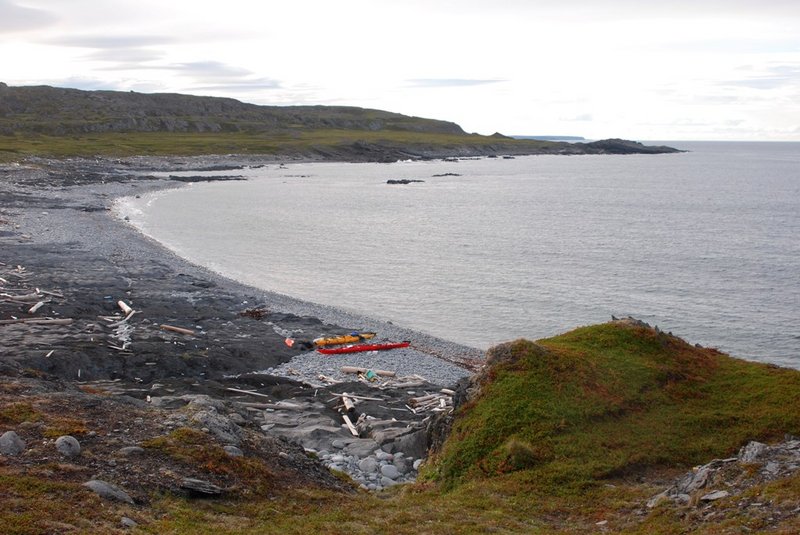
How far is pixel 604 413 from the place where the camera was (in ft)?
56.6

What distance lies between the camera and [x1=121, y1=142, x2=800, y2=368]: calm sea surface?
43.9 m

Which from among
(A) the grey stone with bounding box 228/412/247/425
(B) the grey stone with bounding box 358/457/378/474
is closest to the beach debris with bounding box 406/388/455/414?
(B) the grey stone with bounding box 358/457/378/474

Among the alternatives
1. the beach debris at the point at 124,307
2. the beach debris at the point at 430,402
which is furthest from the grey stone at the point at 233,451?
the beach debris at the point at 124,307

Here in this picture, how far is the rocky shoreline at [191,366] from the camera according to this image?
17109 mm

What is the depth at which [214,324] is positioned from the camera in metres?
34.0

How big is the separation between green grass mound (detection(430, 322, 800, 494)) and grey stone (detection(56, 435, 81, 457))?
7.42m

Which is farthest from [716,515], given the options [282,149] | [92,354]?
[282,149]

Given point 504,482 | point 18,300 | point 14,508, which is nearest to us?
point 14,508

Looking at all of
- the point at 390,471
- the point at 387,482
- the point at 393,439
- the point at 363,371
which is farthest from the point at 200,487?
the point at 363,371

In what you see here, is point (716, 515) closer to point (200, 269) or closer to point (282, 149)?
point (200, 269)

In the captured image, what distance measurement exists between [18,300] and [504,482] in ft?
84.2

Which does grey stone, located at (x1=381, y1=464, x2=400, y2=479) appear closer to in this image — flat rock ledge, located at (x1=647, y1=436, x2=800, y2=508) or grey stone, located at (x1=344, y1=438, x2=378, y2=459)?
grey stone, located at (x1=344, y1=438, x2=378, y2=459)

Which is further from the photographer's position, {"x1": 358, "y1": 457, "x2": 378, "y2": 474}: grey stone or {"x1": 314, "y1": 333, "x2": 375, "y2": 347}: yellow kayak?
{"x1": 314, "y1": 333, "x2": 375, "y2": 347}: yellow kayak

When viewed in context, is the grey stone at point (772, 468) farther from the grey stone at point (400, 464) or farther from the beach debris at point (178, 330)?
the beach debris at point (178, 330)
